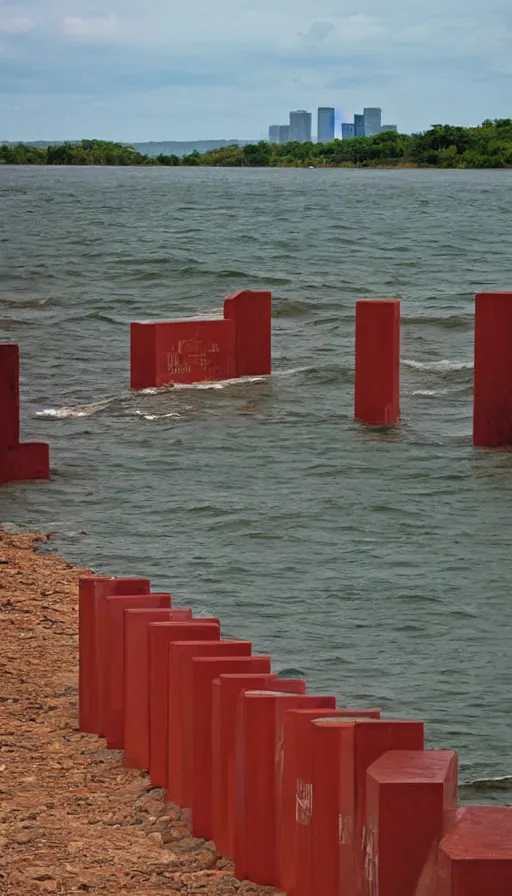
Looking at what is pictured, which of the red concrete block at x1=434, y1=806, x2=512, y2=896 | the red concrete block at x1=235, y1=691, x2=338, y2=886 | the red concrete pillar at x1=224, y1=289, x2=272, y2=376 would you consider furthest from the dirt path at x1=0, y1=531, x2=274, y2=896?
the red concrete pillar at x1=224, y1=289, x2=272, y2=376

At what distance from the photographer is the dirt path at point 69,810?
5254mm

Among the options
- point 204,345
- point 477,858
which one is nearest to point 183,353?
point 204,345

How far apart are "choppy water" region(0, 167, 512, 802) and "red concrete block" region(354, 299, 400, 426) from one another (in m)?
0.25

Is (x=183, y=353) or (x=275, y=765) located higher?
(x=183, y=353)

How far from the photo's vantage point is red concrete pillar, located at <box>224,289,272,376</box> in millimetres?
18516

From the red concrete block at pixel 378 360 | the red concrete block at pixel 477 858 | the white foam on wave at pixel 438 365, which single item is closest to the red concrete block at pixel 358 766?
the red concrete block at pixel 477 858

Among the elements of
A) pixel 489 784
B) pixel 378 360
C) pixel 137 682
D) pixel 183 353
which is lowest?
pixel 489 784

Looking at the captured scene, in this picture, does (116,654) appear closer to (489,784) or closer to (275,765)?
(275,765)

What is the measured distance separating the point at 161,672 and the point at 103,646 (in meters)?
0.66

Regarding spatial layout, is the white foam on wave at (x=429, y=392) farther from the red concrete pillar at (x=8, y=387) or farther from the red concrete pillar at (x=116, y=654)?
the red concrete pillar at (x=116, y=654)

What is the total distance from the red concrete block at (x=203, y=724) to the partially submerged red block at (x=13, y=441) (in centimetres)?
747

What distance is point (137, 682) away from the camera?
6324 mm

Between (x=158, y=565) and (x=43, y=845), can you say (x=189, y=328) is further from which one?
(x=43, y=845)

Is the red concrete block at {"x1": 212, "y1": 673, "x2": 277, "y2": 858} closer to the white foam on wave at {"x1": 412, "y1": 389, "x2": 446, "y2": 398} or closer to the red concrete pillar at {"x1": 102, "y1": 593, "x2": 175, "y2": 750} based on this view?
the red concrete pillar at {"x1": 102, "y1": 593, "x2": 175, "y2": 750}
